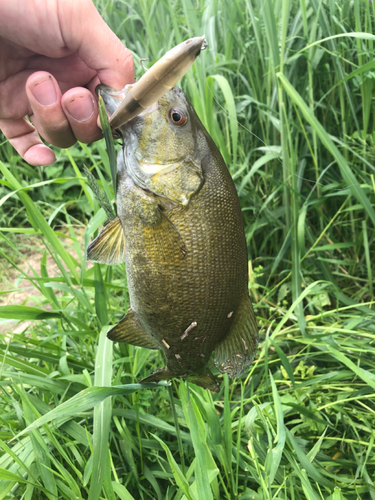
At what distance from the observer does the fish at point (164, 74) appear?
0.79 metres

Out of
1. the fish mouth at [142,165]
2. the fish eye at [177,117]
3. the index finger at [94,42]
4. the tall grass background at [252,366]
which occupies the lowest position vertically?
the tall grass background at [252,366]

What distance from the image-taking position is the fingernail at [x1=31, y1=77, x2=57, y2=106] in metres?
1.30

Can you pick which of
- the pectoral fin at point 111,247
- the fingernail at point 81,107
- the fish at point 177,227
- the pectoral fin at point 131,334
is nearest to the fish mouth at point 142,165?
the fish at point 177,227

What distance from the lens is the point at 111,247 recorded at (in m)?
1.16

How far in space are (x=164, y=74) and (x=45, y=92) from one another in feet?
2.23

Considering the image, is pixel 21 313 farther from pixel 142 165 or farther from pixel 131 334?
pixel 142 165

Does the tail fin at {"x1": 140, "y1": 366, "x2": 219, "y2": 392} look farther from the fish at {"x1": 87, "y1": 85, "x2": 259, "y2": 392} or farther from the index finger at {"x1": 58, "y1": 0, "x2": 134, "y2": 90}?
the index finger at {"x1": 58, "y1": 0, "x2": 134, "y2": 90}

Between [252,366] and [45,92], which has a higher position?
[45,92]

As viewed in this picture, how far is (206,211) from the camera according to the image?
1061 millimetres

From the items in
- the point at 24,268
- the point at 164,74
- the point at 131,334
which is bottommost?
the point at 24,268

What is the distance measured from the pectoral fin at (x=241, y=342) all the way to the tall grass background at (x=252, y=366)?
184 mm

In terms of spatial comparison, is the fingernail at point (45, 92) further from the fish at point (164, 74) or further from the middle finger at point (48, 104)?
the fish at point (164, 74)

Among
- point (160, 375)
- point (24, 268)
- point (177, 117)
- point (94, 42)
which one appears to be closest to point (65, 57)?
point (94, 42)

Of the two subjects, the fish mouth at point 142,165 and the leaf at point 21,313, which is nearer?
the fish mouth at point 142,165
